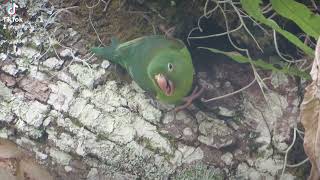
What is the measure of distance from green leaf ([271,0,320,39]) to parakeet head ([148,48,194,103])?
8.6 inches

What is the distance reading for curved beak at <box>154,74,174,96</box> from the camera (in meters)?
0.94

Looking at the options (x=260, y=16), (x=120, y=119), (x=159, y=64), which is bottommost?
(x=120, y=119)

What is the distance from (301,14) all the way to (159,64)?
0.29 metres

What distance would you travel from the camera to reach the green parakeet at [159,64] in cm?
95

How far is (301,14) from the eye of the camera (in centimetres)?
82

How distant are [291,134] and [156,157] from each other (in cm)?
27

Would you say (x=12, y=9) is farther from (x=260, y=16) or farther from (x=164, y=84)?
(x=260, y=16)

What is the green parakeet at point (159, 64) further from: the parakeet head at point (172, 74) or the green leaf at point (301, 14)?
the green leaf at point (301, 14)

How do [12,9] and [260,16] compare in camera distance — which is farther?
[12,9]

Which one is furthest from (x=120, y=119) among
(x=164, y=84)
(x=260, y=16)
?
(x=260, y=16)

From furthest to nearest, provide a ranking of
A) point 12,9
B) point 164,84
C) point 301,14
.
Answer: point 12,9, point 164,84, point 301,14

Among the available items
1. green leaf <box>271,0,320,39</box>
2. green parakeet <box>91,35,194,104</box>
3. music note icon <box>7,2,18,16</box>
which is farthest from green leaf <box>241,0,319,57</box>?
music note icon <box>7,2,18,16</box>

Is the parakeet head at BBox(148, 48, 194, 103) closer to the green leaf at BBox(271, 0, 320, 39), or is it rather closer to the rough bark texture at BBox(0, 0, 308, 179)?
the rough bark texture at BBox(0, 0, 308, 179)

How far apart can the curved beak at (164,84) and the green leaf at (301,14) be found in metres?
0.25
